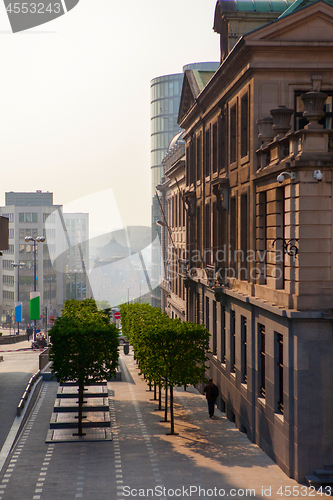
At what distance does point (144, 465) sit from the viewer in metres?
19.0

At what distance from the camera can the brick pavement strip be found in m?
16.6

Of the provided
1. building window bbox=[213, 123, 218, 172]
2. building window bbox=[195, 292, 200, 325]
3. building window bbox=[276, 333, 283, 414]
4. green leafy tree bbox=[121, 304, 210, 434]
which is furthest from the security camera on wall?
building window bbox=[195, 292, 200, 325]

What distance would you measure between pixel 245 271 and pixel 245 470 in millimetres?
8408

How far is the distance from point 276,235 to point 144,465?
28.0ft

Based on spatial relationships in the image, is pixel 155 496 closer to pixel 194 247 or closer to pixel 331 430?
pixel 331 430

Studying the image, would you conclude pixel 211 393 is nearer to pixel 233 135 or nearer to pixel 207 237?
pixel 207 237

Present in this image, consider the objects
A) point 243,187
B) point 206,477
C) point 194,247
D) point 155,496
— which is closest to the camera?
point 155,496

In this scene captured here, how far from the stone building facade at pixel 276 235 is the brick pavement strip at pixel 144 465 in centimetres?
96

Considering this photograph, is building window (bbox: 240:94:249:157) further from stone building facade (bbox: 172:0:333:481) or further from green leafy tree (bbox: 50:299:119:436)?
green leafy tree (bbox: 50:299:119:436)

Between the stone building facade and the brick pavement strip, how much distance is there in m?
0.96

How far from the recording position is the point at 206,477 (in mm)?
17781

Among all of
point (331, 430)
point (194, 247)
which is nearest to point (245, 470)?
point (331, 430)

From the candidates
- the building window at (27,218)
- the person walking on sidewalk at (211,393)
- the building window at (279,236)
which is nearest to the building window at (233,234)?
the person walking on sidewalk at (211,393)

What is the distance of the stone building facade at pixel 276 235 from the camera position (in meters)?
17.1
